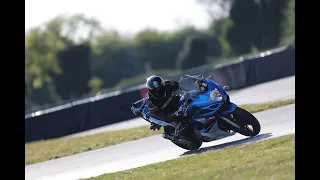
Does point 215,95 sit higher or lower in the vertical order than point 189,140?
higher

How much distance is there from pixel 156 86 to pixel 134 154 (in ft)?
10.2

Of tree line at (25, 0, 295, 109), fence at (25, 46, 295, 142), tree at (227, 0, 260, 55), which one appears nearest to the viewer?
fence at (25, 46, 295, 142)

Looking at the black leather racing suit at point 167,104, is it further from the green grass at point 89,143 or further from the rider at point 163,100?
the green grass at point 89,143

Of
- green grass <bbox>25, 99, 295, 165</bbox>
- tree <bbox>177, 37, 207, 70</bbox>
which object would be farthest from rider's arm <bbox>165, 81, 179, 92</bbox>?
tree <bbox>177, 37, 207, 70</bbox>

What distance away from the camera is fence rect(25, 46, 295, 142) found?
27.2 meters

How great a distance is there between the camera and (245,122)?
12562mm

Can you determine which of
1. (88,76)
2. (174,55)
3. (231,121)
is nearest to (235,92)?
(231,121)

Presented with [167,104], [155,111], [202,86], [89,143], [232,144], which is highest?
[202,86]

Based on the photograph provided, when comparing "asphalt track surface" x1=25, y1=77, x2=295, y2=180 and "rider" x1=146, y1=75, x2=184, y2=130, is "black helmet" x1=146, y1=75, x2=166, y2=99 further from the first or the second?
"asphalt track surface" x1=25, y1=77, x2=295, y2=180

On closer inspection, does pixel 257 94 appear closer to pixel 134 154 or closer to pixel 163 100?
pixel 134 154

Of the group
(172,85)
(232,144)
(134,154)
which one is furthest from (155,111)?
(134,154)

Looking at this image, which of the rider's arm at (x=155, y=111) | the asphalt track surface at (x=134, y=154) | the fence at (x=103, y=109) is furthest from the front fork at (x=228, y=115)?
the fence at (x=103, y=109)

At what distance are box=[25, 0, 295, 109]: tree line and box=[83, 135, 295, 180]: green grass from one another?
33.6m
